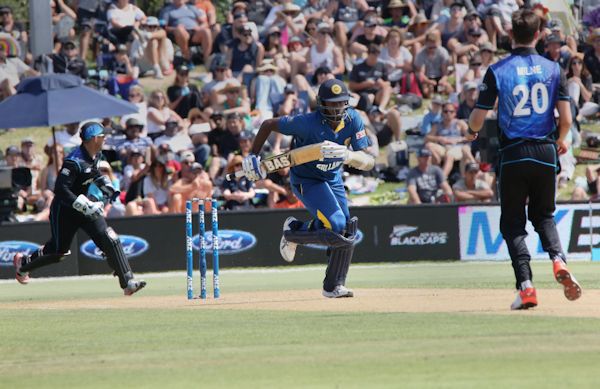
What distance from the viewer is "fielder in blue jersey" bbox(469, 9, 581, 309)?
404 inches

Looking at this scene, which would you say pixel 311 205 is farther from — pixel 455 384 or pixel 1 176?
pixel 1 176

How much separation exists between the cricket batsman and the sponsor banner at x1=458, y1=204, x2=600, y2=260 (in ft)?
28.1

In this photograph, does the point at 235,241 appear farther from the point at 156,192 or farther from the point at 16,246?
the point at 16,246

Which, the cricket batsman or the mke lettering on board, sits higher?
the cricket batsman

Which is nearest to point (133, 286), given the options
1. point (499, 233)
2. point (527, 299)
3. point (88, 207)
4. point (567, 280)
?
point (88, 207)

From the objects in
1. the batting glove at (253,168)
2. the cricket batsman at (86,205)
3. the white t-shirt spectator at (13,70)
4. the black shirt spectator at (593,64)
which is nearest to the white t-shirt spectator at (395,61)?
the black shirt spectator at (593,64)

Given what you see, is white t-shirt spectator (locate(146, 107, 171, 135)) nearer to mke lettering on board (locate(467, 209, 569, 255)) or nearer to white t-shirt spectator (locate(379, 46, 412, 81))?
white t-shirt spectator (locate(379, 46, 412, 81))

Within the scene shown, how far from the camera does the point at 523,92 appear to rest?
33.7ft

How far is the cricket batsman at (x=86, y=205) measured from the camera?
1364 cm

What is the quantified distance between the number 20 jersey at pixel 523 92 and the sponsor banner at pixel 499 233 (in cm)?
1074

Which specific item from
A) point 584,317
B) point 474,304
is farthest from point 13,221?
point 584,317

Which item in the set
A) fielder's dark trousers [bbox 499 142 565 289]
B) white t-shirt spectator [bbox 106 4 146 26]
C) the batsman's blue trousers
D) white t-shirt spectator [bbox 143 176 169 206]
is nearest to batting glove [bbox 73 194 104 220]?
the batsman's blue trousers

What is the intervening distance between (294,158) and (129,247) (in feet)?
28.7

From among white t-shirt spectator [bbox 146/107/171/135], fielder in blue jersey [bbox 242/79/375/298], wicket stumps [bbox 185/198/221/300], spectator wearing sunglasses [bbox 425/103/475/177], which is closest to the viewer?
fielder in blue jersey [bbox 242/79/375/298]
